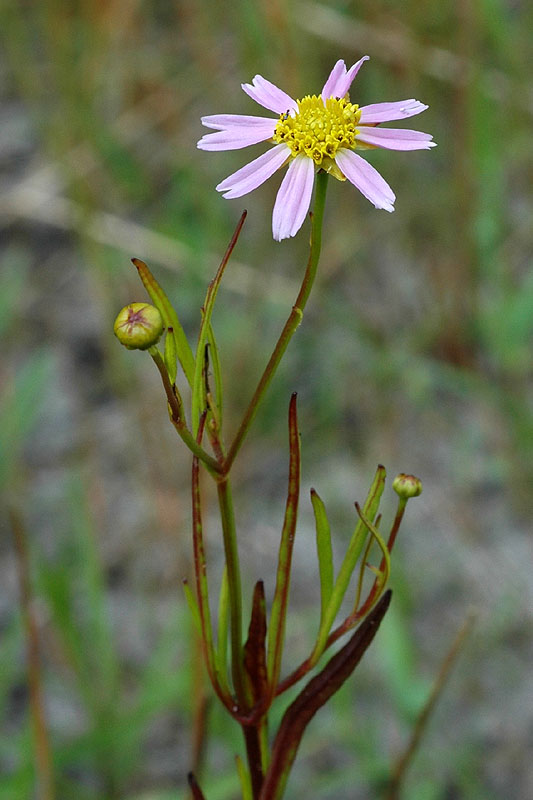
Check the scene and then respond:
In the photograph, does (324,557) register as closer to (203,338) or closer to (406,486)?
(406,486)

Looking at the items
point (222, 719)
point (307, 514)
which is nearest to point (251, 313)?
point (307, 514)

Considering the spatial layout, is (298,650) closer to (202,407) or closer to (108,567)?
(108,567)

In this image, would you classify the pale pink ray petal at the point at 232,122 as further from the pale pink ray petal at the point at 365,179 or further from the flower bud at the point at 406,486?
the flower bud at the point at 406,486

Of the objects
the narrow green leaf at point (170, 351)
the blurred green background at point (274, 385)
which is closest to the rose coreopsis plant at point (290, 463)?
the narrow green leaf at point (170, 351)

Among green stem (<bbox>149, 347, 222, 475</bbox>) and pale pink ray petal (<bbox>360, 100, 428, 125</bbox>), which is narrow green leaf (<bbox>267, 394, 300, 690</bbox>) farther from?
pale pink ray petal (<bbox>360, 100, 428, 125</bbox>)

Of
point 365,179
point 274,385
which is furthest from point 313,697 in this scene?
point 274,385

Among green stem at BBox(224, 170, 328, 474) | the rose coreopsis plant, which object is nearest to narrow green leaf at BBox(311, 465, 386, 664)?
the rose coreopsis plant
